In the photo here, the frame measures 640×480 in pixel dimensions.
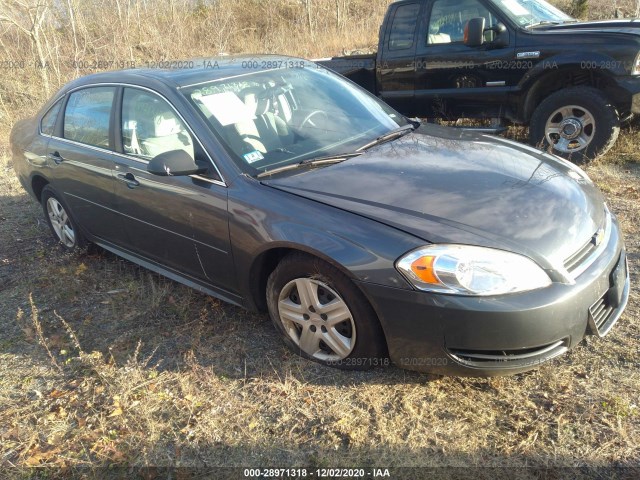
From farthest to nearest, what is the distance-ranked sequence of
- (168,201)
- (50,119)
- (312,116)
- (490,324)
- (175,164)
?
(50,119) < (312,116) < (168,201) < (175,164) < (490,324)

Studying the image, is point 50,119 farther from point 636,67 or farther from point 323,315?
point 636,67

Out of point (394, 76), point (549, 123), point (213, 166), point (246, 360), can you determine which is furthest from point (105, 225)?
point (549, 123)

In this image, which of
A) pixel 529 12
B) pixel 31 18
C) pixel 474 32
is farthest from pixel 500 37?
pixel 31 18

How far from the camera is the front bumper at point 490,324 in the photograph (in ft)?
7.43

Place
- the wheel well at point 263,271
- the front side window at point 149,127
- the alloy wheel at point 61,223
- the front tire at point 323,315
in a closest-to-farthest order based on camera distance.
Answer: the front tire at point 323,315, the wheel well at point 263,271, the front side window at point 149,127, the alloy wheel at point 61,223

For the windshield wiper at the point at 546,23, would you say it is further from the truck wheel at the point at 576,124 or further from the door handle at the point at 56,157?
the door handle at the point at 56,157

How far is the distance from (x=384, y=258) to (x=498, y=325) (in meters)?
0.58

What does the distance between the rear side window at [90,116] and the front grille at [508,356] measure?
290cm

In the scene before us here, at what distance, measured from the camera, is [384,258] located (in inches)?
93.7

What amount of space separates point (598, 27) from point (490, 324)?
4.85 metres

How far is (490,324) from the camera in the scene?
2266 mm

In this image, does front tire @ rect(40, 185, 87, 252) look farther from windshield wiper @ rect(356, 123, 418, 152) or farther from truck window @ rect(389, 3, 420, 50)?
truck window @ rect(389, 3, 420, 50)

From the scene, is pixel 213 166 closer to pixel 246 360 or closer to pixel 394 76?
pixel 246 360

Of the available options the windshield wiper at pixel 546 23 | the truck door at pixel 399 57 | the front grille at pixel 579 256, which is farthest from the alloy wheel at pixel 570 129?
the front grille at pixel 579 256
